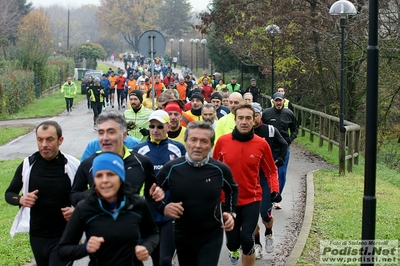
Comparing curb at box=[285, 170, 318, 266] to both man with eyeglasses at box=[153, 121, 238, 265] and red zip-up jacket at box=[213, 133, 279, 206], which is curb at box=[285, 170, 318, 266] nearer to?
red zip-up jacket at box=[213, 133, 279, 206]

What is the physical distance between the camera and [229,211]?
241 inches

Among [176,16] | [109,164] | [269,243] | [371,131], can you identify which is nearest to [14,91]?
[269,243]

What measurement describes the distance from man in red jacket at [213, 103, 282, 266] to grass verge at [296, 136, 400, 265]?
123 cm

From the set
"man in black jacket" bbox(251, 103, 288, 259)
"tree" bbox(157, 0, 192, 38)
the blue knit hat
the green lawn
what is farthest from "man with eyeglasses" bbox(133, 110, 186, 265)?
"tree" bbox(157, 0, 192, 38)

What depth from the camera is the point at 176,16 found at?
11725 centimetres

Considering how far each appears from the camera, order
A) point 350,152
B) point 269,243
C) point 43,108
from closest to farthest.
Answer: point 269,243 → point 350,152 → point 43,108

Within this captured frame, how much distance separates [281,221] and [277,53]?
1716cm

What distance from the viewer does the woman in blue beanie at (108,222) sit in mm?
4270

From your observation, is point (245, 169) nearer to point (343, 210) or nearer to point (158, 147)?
point (158, 147)

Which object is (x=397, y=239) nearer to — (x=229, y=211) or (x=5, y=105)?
(x=229, y=211)

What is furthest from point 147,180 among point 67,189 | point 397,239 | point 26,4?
point 26,4

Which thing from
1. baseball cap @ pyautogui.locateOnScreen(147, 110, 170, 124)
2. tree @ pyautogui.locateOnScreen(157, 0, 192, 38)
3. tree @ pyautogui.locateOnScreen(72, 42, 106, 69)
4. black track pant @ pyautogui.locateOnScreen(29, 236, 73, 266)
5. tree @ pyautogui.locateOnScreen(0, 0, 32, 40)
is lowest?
black track pant @ pyautogui.locateOnScreen(29, 236, 73, 266)

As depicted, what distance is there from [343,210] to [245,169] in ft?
14.0

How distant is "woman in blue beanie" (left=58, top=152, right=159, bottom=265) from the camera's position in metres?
4.27
